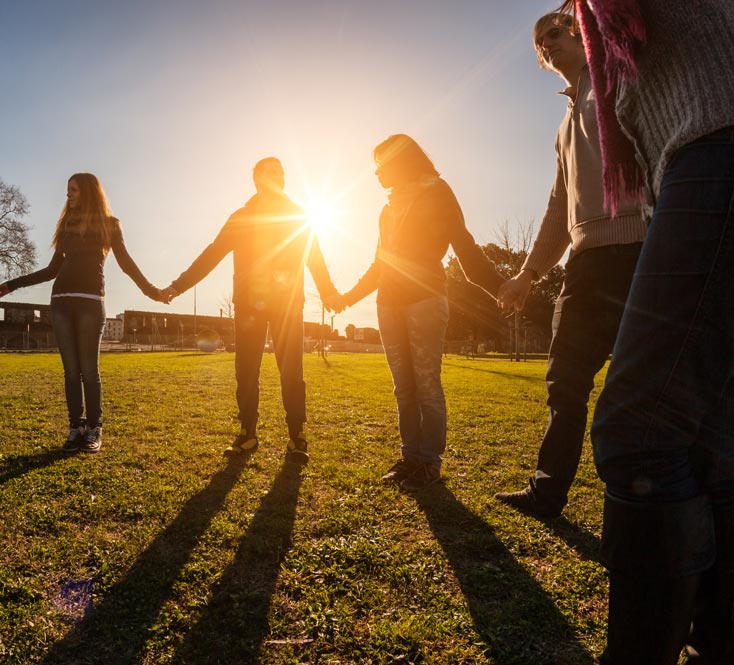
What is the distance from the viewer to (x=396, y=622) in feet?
5.68

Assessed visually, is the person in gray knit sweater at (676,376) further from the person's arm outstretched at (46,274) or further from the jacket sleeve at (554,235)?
the person's arm outstretched at (46,274)

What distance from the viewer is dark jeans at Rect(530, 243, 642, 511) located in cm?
248

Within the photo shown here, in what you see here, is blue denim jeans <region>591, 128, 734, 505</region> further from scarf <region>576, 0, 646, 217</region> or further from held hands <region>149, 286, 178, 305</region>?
held hands <region>149, 286, 178, 305</region>

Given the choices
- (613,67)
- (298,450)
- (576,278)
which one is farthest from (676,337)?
(298,450)

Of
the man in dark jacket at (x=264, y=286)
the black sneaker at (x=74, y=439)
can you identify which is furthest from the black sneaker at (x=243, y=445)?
the black sneaker at (x=74, y=439)

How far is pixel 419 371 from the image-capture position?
351 centimetres

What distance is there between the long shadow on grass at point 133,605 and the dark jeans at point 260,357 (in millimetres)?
1668

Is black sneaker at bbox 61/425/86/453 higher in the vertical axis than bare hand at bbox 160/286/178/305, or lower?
lower

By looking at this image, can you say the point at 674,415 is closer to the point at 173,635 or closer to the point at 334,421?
the point at 173,635

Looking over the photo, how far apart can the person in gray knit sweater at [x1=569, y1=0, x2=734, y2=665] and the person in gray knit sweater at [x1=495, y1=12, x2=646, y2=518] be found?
1.32 metres

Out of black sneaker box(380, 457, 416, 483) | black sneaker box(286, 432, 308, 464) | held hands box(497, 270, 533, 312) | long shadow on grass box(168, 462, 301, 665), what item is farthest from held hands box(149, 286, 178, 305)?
held hands box(497, 270, 533, 312)

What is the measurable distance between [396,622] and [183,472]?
246 cm

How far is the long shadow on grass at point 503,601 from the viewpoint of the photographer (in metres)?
1.58

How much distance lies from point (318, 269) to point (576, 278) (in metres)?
2.80
